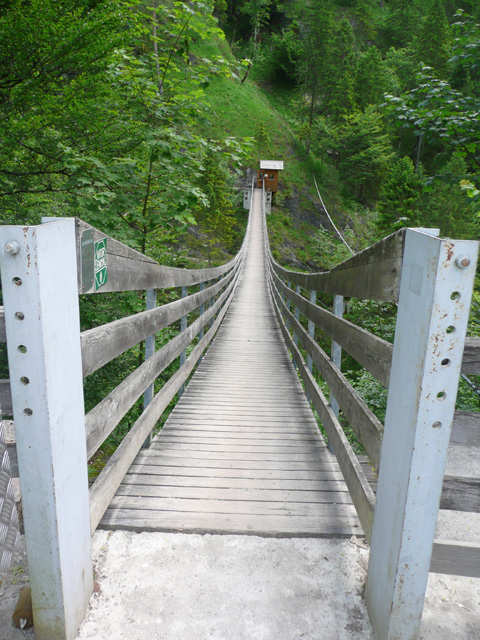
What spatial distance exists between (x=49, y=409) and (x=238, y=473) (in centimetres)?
159

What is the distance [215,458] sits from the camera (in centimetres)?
269

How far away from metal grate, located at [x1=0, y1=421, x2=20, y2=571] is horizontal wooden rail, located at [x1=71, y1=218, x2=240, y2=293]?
0.52m

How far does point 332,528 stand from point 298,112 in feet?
193

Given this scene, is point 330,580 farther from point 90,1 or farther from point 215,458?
point 90,1

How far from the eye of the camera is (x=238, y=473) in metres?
2.50

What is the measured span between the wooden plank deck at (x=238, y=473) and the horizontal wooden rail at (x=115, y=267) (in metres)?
1.04

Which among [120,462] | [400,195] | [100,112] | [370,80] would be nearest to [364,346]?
[120,462]

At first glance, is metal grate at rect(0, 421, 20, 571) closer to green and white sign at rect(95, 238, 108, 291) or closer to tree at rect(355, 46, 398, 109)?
green and white sign at rect(95, 238, 108, 291)

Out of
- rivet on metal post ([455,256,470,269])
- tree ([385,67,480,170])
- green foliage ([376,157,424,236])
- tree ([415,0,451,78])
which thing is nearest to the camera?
rivet on metal post ([455,256,470,269])

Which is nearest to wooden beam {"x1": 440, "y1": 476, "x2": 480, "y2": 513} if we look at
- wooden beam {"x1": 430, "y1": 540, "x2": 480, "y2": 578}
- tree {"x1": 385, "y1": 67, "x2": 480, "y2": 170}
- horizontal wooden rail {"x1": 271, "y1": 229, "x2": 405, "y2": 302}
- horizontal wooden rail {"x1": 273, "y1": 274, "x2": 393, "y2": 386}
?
wooden beam {"x1": 430, "y1": 540, "x2": 480, "y2": 578}

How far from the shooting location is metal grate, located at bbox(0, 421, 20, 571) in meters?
1.27

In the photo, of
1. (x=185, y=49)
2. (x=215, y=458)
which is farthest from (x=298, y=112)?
(x=215, y=458)

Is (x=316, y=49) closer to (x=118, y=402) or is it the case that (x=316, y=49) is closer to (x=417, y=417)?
(x=118, y=402)

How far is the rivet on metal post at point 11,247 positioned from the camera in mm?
1056
